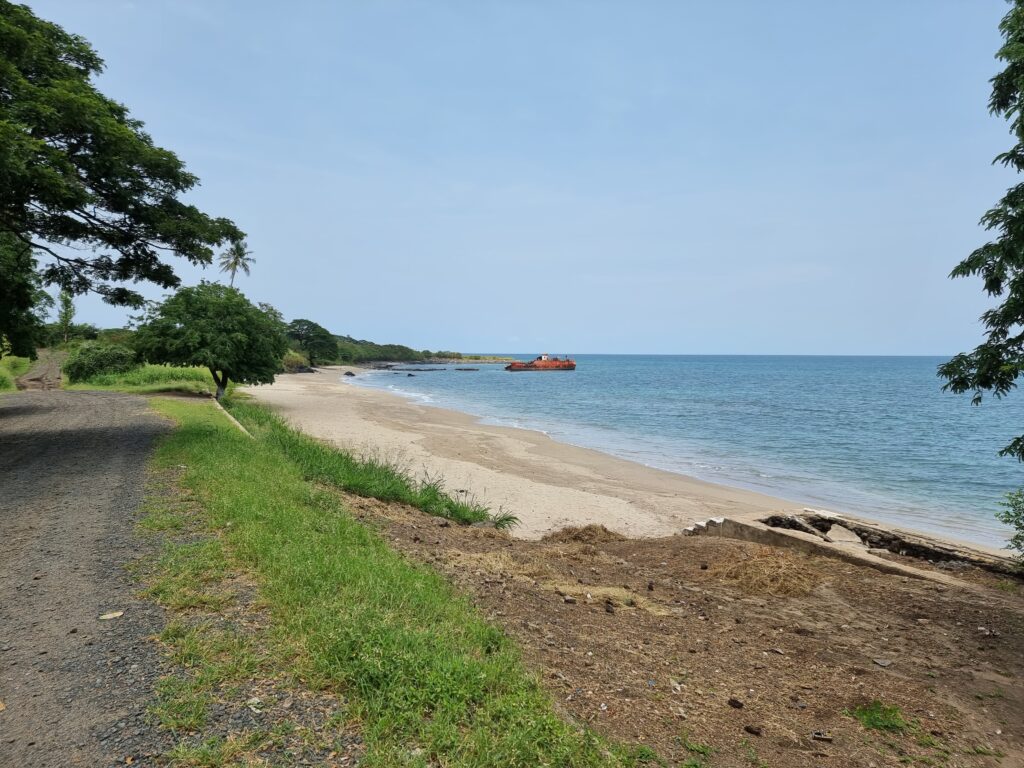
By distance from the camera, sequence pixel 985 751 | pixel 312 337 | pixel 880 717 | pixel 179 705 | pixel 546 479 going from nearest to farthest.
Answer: pixel 179 705
pixel 985 751
pixel 880 717
pixel 546 479
pixel 312 337

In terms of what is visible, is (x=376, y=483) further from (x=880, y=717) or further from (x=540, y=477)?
(x=880, y=717)

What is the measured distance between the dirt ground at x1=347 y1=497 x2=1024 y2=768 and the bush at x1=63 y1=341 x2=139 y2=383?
32.9 meters

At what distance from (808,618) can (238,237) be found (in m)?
13.4

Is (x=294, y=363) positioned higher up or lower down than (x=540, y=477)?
higher up

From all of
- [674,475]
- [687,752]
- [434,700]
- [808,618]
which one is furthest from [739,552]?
[674,475]

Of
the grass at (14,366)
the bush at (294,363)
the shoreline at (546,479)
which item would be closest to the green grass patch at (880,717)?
the shoreline at (546,479)

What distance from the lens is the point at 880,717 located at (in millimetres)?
4027

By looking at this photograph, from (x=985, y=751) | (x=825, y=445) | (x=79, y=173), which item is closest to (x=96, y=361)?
(x=79, y=173)

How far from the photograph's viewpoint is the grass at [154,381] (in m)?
27.3

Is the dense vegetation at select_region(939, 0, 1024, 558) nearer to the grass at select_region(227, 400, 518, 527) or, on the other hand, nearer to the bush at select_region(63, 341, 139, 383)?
the grass at select_region(227, 400, 518, 527)

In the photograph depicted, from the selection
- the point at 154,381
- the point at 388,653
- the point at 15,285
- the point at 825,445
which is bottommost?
the point at 825,445

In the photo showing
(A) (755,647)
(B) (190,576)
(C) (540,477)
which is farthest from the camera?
(C) (540,477)

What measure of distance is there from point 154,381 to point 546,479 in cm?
2465

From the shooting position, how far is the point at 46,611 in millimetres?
4266
